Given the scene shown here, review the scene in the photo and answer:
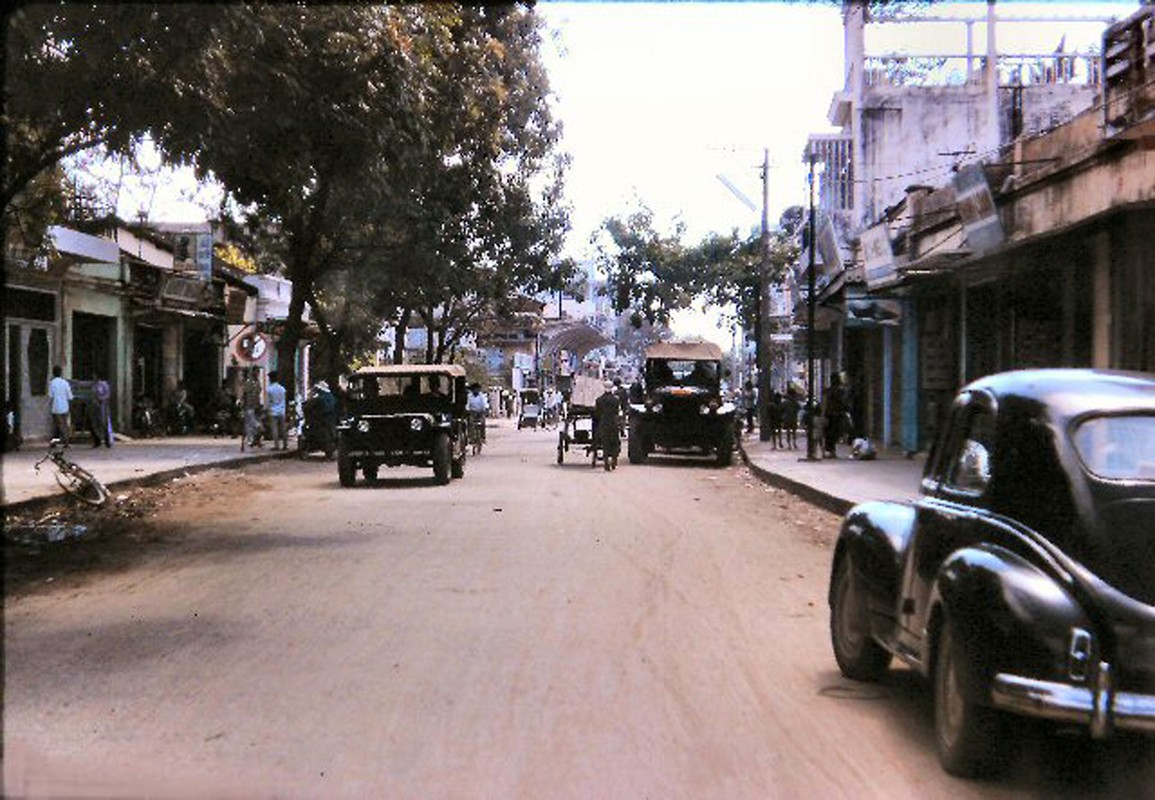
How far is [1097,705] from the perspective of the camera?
4.25 m

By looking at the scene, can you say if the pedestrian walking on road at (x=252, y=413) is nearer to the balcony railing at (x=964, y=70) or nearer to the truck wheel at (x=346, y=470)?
the truck wheel at (x=346, y=470)

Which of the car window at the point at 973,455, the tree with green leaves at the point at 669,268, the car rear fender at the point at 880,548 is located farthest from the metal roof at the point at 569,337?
the car window at the point at 973,455

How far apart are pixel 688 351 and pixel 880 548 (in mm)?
23351

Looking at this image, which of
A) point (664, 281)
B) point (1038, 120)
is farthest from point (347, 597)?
point (664, 281)

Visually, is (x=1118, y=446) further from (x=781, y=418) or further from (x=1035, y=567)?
(x=781, y=418)

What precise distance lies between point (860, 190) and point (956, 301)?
29.2 ft

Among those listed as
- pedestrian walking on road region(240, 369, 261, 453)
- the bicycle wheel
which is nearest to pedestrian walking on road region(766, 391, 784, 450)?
pedestrian walking on road region(240, 369, 261, 453)

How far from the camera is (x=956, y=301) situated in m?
24.9

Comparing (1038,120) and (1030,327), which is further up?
(1038,120)

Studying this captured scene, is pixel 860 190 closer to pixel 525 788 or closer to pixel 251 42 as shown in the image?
pixel 251 42

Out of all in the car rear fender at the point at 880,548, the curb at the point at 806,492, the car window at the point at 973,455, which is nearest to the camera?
the car window at the point at 973,455

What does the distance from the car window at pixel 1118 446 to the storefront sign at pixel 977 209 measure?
13.6 metres

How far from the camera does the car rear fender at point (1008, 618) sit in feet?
14.3

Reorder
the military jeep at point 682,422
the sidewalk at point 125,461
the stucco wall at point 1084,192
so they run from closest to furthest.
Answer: the stucco wall at point 1084,192 → the sidewalk at point 125,461 → the military jeep at point 682,422
